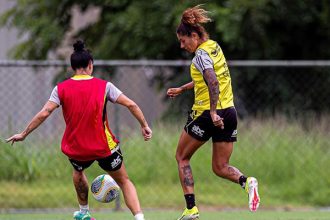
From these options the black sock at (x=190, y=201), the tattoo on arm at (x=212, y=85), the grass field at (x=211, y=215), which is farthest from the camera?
the grass field at (x=211, y=215)

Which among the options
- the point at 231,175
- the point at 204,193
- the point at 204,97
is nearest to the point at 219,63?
the point at 204,97

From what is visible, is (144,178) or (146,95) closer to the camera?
(144,178)

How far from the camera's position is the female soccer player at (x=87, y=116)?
817cm

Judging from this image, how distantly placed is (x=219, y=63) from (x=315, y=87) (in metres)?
4.59

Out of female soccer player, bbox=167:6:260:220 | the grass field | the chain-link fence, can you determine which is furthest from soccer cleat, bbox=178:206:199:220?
the chain-link fence

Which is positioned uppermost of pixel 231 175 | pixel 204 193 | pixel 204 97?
pixel 204 97

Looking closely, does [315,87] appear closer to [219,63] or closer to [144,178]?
[144,178]

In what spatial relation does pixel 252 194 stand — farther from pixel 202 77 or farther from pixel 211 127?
pixel 202 77

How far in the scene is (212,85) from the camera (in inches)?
328

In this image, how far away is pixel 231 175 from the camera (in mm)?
8836

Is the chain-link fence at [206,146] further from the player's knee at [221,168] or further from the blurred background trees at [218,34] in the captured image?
the player's knee at [221,168]

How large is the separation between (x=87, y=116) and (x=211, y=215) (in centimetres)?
332

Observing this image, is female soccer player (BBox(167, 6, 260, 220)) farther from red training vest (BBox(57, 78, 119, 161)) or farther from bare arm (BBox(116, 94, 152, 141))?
red training vest (BBox(57, 78, 119, 161))

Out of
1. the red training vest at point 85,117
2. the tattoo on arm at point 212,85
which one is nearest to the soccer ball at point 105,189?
the red training vest at point 85,117
